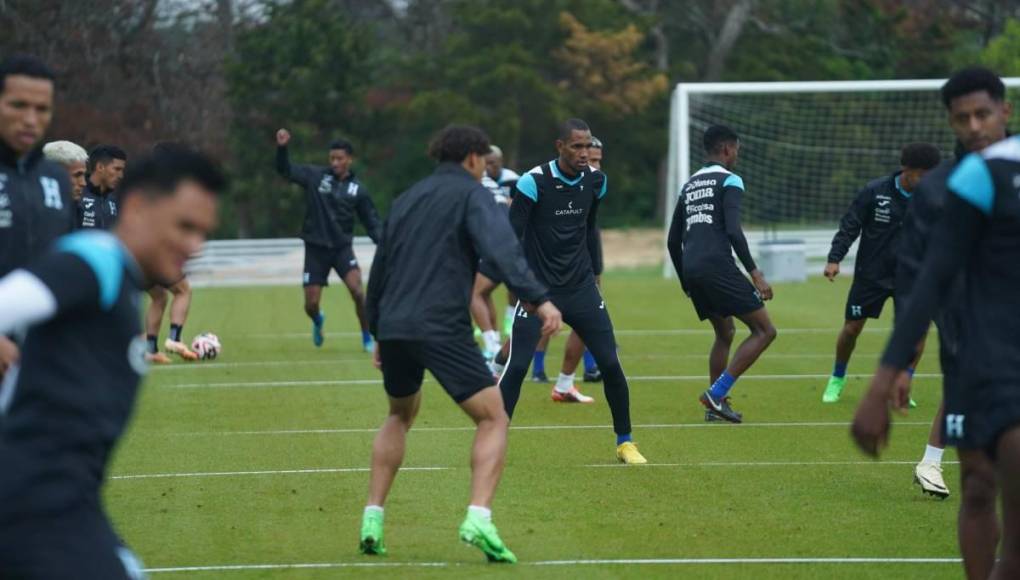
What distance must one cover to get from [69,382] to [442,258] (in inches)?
139

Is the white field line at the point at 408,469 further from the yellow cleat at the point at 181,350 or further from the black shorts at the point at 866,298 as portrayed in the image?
the yellow cleat at the point at 181,350

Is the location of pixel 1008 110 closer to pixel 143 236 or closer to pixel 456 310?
pixel 456 310

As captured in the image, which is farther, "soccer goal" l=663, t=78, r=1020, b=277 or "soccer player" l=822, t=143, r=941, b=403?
"soccer goal" l=663, t=78, r=1020, b=277

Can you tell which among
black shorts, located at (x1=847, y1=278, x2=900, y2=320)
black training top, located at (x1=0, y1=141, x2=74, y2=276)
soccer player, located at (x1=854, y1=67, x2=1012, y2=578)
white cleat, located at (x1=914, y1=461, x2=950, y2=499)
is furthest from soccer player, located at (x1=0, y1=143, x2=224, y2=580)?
black shorts, located at (x1=847, y1=278, x2=900, y2=320)

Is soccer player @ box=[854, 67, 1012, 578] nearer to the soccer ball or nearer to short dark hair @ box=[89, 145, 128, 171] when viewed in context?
short dark hair @ box=[89, 145, 128, 171]

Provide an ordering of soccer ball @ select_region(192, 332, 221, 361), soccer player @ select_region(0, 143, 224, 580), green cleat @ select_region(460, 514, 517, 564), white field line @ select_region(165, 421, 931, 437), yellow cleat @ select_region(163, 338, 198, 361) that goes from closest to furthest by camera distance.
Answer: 1. soccer player @ select_region(0, 143, 224, 580)
2. green cleat @ select_region(460, 514, 517, 564)
3. white field line @ select_region(165, 421, 931, 437)
4. yellow cleat @ select_region(163, 338, 198, 361)
5. soccer ball @ select_region(192, 332, 221, 361)

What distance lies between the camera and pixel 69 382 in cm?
454

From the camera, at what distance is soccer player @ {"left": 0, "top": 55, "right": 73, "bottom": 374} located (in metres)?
6.48

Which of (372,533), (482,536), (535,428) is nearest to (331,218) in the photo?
(535,428)

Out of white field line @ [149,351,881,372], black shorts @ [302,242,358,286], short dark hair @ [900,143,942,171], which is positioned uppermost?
short dark hair @ [900,143,942,171]

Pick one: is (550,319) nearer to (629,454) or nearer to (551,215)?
(629,454)

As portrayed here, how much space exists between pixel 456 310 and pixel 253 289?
27768 millimetres

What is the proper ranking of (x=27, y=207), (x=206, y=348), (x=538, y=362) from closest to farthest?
(x=27, y=207) → (x=538, y=362) → (x=206, y=348)

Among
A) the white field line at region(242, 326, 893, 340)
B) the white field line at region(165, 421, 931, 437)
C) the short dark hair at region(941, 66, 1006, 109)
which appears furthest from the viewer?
the white field line at region(242, 326, 893, 340)
